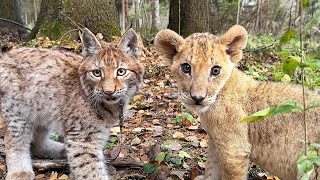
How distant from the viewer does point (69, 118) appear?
4879 mm

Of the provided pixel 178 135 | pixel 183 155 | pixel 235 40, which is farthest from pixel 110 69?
pixel 178 135

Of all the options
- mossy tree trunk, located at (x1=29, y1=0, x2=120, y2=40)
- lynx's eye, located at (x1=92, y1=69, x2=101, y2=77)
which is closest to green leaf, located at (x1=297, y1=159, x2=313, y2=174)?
lynx's eye, located at (x1=92, y1=69, x2=101, y2=77)

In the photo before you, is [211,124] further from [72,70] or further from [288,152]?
[72,70]

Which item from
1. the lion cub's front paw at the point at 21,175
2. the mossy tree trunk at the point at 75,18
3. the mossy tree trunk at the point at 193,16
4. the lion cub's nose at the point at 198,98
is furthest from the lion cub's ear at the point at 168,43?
the mossy tree trunk at the point at 193,16

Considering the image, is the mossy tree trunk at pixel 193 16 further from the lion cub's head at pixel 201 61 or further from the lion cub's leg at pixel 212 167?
the lion cub's head at pixel 201 61

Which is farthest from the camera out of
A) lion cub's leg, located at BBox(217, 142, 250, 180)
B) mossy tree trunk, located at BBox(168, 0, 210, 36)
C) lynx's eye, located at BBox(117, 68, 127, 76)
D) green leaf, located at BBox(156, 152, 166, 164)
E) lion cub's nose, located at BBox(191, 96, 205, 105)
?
mossy tree trunk, located at BBox(168, 0, 210, 36)

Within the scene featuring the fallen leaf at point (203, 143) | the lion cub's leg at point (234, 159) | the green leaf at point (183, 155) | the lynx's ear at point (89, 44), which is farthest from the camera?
the fallen leaf at point (203, 143)

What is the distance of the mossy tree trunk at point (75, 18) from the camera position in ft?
33.2

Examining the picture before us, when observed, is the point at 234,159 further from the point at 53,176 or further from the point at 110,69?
the point at 53,176

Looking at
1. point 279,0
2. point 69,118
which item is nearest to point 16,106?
point 69,118

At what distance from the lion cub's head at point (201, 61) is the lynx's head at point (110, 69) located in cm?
52

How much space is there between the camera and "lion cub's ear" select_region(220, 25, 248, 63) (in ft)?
14.4

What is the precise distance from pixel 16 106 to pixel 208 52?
2464mm

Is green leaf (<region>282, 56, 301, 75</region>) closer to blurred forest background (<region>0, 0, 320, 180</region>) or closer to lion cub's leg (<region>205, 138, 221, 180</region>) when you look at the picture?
blurred forest background (<region>0, 0, 320, 180</region>)
